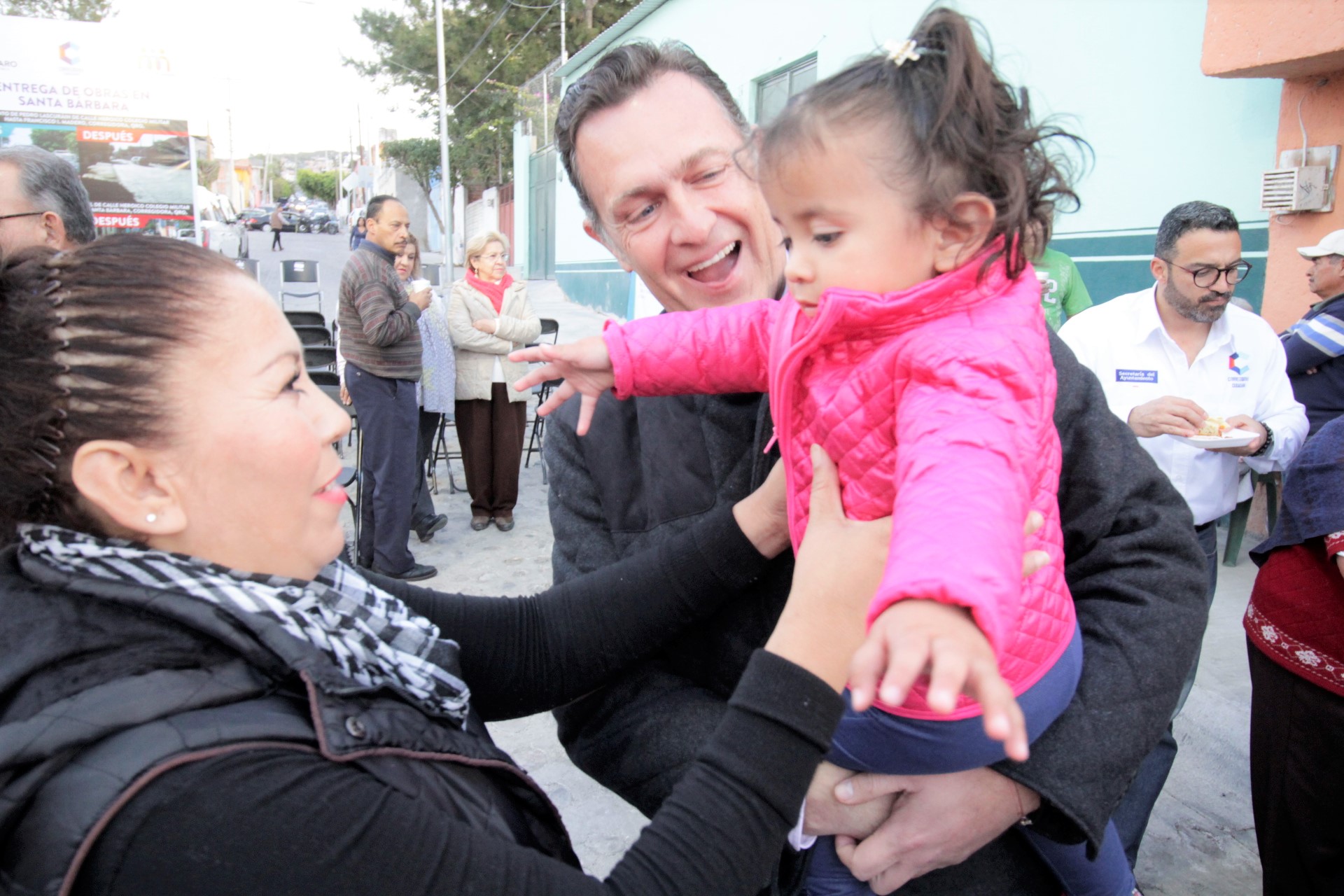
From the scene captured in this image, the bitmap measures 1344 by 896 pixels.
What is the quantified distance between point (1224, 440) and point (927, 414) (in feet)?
8.80

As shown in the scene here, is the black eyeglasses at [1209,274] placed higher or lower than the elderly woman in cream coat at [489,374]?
higher

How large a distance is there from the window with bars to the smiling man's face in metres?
9.23

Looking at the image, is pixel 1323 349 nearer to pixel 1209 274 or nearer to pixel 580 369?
pixel 1209 274

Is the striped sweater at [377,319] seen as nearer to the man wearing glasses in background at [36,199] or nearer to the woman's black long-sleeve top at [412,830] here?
the man wearing glasses in background at [36,199]

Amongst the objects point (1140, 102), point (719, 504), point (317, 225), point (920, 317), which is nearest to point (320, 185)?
point (317, 225)

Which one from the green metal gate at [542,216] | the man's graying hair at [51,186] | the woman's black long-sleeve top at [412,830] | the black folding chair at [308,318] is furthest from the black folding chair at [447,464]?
the green metal gate at [542,216]

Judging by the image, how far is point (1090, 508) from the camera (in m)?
1.30

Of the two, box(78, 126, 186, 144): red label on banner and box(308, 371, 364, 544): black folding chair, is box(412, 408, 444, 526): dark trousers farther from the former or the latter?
box(78, 126, 186, 144): red label on banner

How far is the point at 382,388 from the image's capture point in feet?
18.8

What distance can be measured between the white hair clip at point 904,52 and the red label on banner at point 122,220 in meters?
10.4

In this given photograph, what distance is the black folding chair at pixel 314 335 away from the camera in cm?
868

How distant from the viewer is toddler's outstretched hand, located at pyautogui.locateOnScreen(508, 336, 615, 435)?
1499 millimetres

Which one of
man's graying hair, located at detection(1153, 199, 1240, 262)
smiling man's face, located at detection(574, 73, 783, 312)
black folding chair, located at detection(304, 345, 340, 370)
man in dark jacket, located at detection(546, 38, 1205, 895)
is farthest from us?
black folding chair, located at detection(304, 345, 340, 370)

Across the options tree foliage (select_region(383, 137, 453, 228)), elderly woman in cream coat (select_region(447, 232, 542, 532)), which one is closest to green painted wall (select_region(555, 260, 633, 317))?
elderly woman in cream coat (select_region(447, 232, 542, 532))
